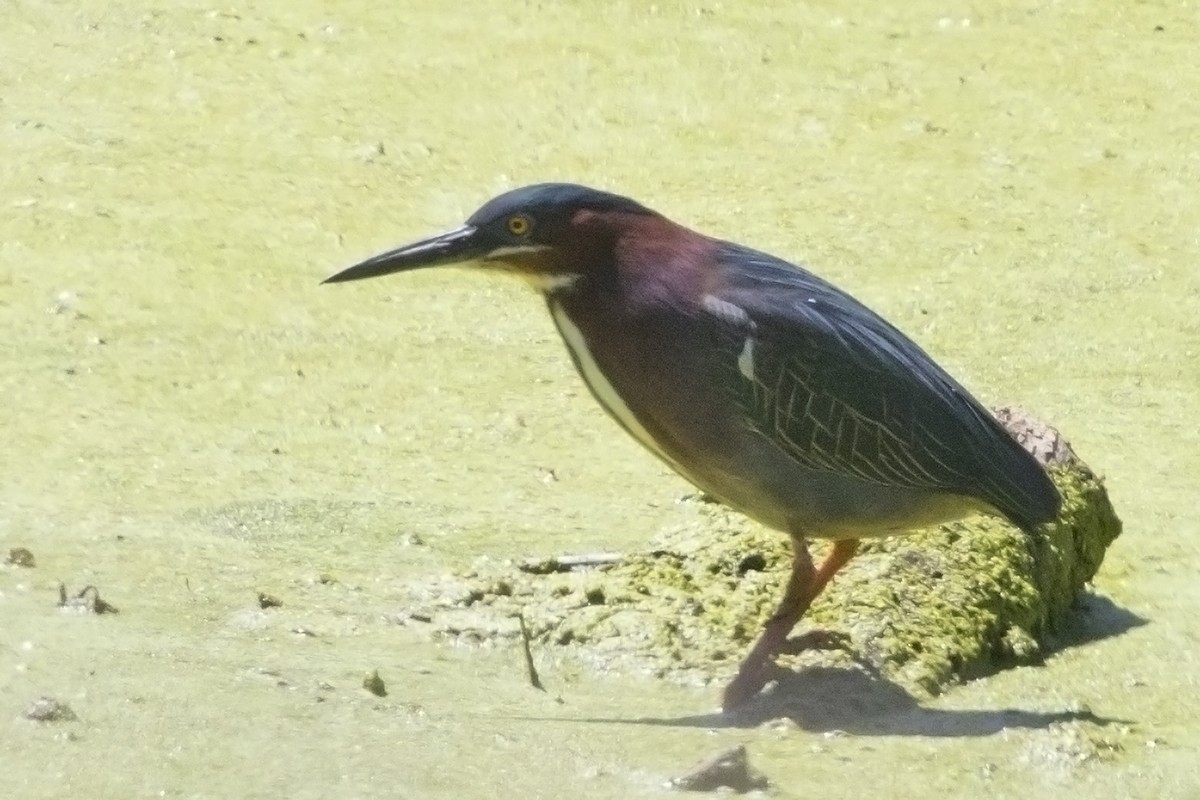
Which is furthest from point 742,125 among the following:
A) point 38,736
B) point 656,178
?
point 38,736

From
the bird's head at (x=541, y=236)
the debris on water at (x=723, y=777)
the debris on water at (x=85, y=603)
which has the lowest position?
the debris on water at (x=85, y=603)

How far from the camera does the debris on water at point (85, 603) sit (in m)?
5.04

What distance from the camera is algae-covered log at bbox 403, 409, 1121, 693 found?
5359 millimetres

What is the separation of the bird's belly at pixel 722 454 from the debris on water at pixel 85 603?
130 cm

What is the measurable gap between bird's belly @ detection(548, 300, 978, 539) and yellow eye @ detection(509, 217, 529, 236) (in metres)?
0.22

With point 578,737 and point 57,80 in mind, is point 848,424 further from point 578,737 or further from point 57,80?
point 57,80

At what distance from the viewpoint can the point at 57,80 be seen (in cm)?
955

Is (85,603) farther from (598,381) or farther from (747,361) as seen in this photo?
(747,361)

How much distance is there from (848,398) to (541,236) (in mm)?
884

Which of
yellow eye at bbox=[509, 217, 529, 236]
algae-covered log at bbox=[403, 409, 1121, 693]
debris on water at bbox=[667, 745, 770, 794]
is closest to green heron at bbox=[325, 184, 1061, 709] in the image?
yellow eye at bbox=[509, 217, 529, 236]

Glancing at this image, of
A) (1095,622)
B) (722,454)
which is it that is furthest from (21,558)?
(1095,622)

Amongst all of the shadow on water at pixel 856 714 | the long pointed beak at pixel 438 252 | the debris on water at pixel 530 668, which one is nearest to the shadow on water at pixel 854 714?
the shadow on water at pixel 856 714

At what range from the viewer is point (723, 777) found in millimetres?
4242

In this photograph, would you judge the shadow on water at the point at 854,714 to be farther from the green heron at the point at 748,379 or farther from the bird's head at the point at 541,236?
the bird's head at the point at 541,236
